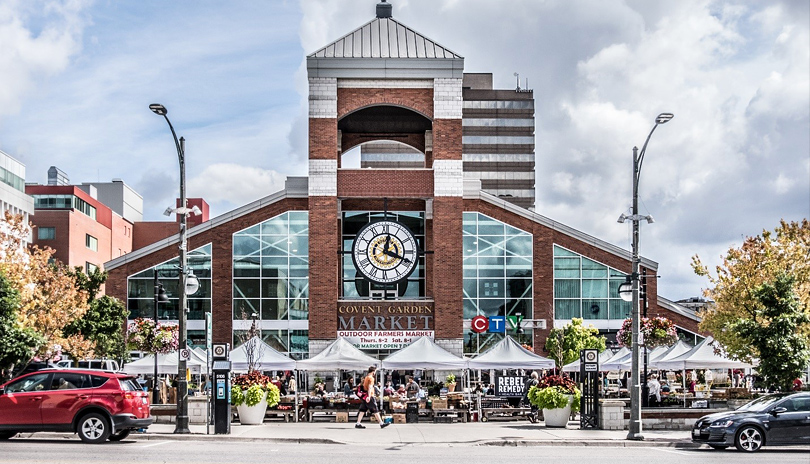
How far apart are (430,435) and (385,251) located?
22.7 metres

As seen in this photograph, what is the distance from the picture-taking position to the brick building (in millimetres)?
50219

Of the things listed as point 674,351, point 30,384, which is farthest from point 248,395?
point 674,351

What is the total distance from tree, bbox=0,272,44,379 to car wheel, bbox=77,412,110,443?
29.8 ft

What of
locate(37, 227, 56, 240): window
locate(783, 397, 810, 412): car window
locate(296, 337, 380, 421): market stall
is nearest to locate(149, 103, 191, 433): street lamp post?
locate(296, 337, 380, 421): market stall

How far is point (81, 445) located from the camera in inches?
909

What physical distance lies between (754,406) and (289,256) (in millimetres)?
30209

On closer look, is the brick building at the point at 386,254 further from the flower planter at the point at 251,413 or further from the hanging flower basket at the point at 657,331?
the flower planter at the point at 251,413

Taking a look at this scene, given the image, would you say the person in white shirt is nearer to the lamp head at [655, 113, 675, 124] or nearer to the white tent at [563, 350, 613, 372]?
the white tent at [563, 350, 613, 372]

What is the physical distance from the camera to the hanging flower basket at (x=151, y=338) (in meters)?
39.1

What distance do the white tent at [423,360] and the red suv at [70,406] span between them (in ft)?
48.7

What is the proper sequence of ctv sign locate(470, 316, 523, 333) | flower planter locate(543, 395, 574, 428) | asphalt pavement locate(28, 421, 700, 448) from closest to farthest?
asphalt pavement locate(28, 421, 700, 448) → flower planter locate(543, 395, 574, 428) → ctv sign locate(470, 316, 523, 333)

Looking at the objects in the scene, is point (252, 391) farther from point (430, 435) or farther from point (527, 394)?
point (527, 394)

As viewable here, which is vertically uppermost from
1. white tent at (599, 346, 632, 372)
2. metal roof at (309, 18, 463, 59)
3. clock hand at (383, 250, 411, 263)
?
metal roof at (309, 18, 463, 59)

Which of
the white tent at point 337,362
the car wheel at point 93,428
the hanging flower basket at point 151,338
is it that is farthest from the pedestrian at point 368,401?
the hanging flower basket at point 151,338
